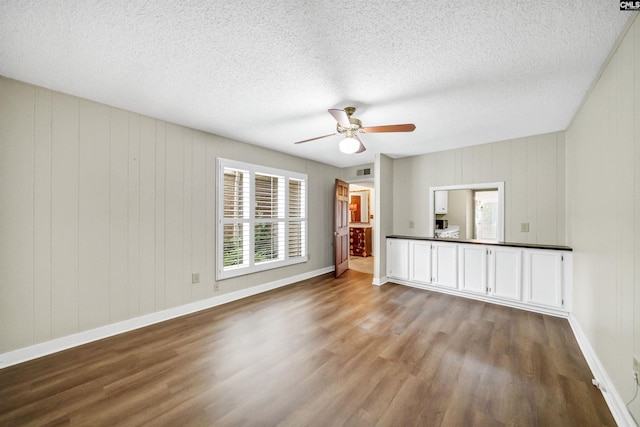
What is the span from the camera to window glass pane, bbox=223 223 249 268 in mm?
3688

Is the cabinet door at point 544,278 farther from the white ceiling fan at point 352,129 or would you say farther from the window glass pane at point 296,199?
the window glass pane at point 296,199

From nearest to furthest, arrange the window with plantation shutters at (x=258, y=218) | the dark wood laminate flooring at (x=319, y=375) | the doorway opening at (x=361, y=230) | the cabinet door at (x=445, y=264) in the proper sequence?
the dark wood laminate flooring at (x=319, y=375) → the window with plantation shutters at (x=258, y=218) → the cabinet door at (x=445, y=264) → the doorway opening at (x=361, y=230)

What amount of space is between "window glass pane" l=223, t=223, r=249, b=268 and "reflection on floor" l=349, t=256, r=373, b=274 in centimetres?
286

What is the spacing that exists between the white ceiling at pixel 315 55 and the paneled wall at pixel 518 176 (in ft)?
2.70

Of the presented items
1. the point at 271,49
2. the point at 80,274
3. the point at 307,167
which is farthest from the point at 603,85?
the point at 80,274

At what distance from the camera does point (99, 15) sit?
143 cm

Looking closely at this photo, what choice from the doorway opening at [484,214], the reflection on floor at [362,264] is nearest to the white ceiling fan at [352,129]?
the doorway opening at [484,214]

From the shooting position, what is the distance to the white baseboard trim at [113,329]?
2.13m

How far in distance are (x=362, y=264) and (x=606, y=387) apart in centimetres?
478

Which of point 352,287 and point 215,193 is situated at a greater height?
point 215,193

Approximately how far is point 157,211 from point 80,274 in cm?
94

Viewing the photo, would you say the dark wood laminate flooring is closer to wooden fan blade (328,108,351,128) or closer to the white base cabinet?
the white base cabinet

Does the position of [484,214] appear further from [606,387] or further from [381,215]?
[606,387]

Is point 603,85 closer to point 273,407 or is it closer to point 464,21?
point 464,21
